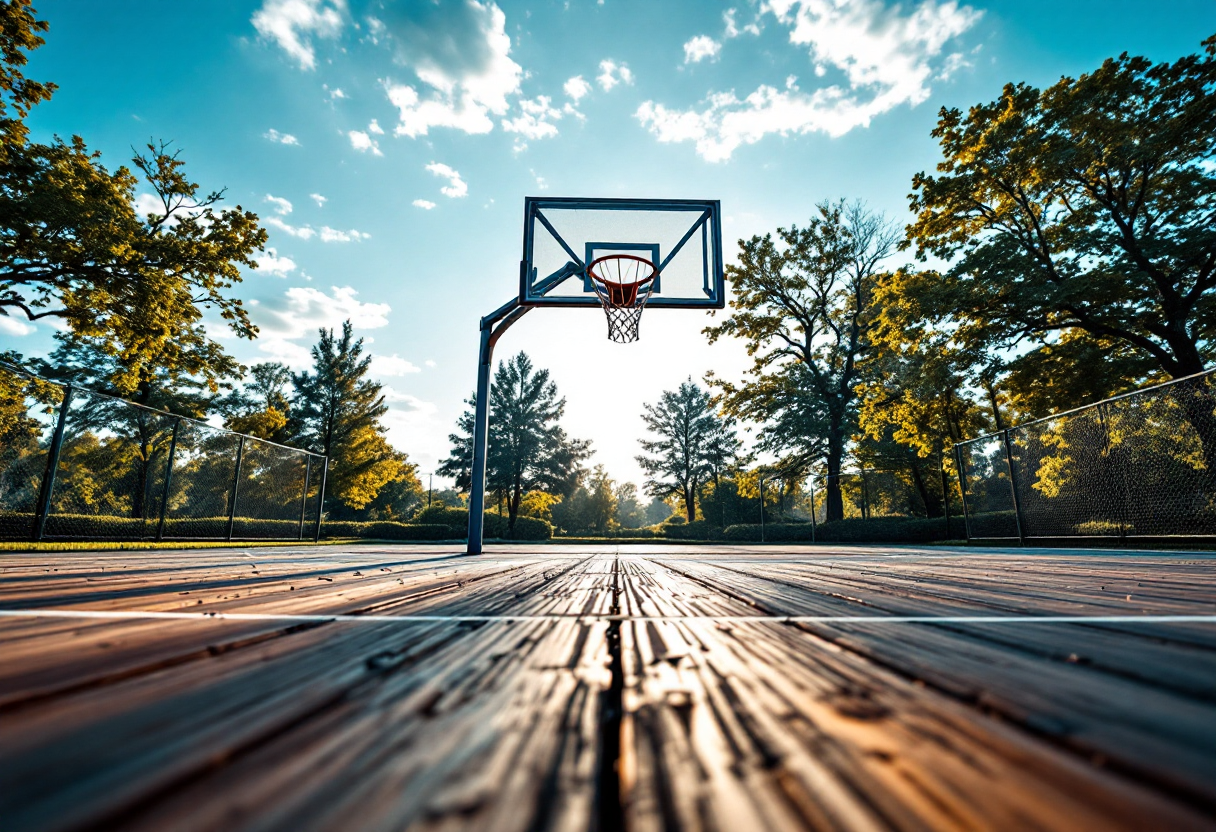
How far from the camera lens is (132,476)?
995cm

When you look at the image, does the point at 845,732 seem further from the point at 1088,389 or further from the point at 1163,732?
the point at 1088,389

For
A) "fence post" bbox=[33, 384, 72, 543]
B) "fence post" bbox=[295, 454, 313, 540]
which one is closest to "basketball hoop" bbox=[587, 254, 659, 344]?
"fence post" bbox=[33, 384, 72, 543]

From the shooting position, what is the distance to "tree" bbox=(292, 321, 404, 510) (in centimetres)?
2503

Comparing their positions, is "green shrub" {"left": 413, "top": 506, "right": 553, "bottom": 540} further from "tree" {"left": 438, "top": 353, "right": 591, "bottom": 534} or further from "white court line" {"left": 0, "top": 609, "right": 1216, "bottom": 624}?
"white court line" {"left": 0, "top": 609, "right": 1216, "bottom": 624}

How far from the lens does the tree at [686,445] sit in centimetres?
4091

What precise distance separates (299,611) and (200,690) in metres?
0.71

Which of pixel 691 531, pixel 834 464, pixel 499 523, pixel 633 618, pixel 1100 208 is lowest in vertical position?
pixel 691 531

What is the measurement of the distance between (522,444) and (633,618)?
37.5 metres

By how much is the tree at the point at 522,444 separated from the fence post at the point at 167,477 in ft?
87.9

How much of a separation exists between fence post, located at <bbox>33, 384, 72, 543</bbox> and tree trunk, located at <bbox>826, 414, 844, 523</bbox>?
22.4 m

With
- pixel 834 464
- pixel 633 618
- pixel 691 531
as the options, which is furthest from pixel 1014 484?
pixel 691 531

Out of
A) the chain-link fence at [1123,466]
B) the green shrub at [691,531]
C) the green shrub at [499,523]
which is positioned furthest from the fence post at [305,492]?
the green shrub at [691,531]

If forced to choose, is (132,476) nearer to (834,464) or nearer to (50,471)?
(50,471)

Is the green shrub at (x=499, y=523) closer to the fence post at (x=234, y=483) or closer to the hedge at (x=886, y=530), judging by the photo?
the hedge at (x=886, y=530)
